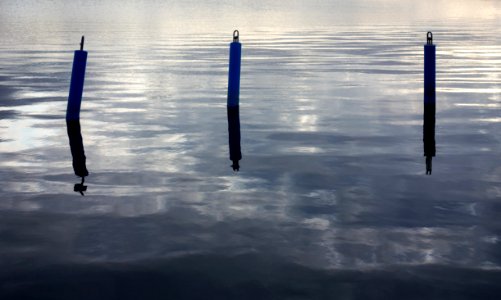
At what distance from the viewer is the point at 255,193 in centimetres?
1280

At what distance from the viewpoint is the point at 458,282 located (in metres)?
8.67

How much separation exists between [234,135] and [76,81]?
3848mm

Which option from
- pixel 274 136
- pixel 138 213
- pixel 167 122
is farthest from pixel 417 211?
pixel 167 122

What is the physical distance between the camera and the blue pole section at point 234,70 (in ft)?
64.8

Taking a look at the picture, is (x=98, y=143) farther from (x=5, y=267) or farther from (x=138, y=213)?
(x=5, y=267)

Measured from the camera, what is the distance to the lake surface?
887 cm

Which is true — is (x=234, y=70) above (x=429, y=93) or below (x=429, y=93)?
above

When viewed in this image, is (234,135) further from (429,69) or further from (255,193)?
(255,193)

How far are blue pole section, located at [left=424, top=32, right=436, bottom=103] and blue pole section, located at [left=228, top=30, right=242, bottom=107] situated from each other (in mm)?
4489

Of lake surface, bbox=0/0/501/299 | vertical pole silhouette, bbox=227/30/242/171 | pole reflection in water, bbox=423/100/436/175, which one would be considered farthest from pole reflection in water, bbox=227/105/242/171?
pole reflection in water, bbox=423/100/436/175

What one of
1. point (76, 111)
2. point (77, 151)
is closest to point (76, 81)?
point (76, 111)

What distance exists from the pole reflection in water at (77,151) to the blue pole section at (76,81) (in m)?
0.28

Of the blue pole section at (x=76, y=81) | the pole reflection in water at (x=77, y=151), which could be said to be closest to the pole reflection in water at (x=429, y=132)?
the pole reflection in water at (x=77, y=151)

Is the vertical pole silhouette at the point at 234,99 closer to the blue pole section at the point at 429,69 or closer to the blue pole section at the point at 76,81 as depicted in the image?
the blue pole section at the point at 76,81
